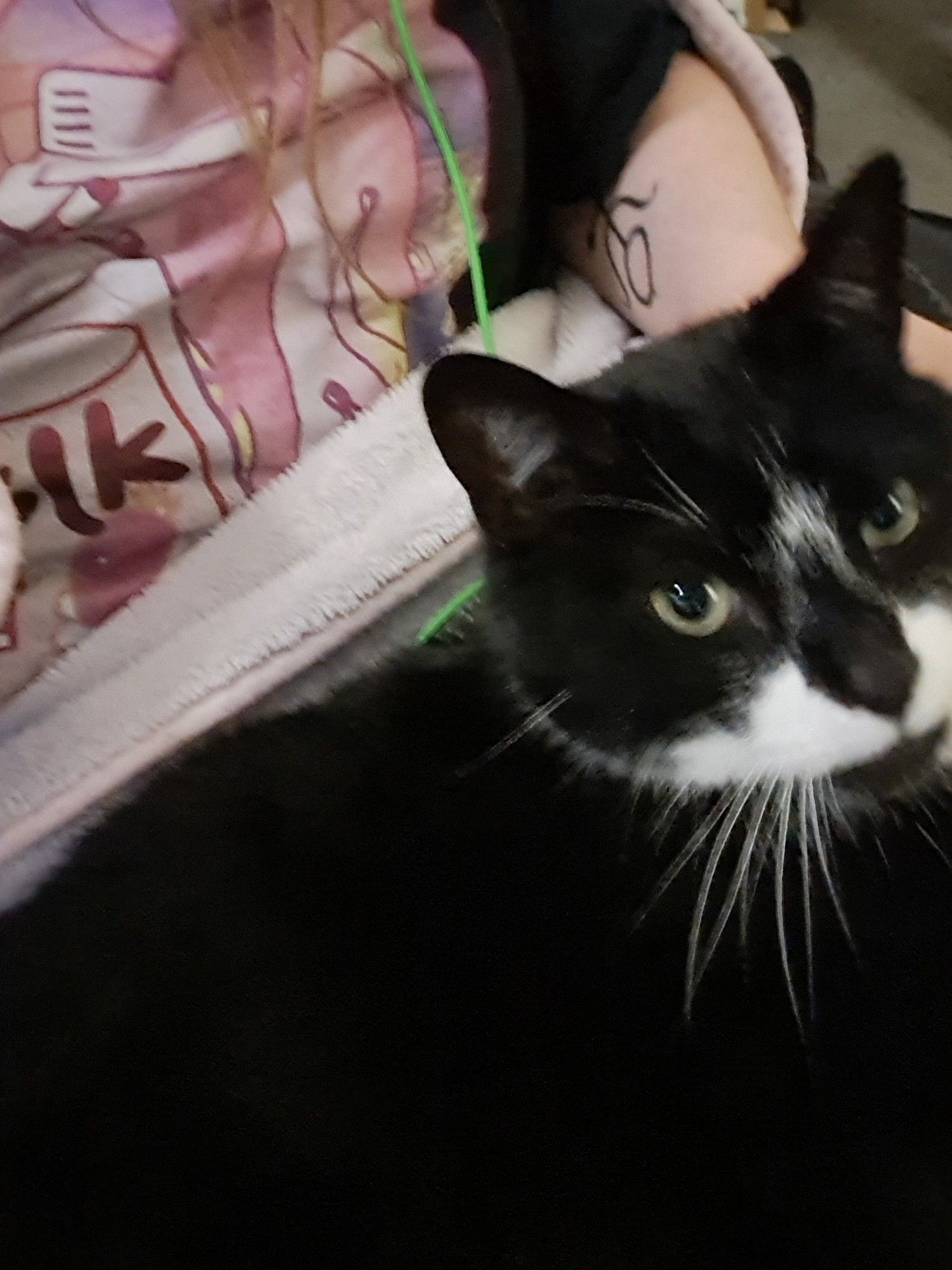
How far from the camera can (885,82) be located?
1.75m

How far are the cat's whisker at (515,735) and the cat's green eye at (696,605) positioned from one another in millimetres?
101

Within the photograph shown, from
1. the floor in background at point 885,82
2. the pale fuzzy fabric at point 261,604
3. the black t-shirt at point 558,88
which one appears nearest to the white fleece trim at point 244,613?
the pale fuzzy fabric at point 261,604

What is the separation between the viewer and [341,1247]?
636mm

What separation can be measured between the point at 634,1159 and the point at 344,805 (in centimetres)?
27

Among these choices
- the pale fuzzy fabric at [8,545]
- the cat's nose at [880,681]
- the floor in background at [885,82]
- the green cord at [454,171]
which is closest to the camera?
the cat's nose at [880,681]

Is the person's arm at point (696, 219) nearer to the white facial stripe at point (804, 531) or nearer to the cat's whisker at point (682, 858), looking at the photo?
the white facial stripe at point (804, 531)

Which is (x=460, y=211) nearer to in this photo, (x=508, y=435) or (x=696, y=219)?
(x=696, y=219)

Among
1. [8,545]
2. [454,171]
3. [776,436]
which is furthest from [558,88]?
[8,545]

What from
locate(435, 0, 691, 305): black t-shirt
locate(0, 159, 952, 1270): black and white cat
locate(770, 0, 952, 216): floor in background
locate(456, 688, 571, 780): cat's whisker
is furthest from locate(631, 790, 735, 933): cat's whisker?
locate(770, 0, 952, 216): floor in background

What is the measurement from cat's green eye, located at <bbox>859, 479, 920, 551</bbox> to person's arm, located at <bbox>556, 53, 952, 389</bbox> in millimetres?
223

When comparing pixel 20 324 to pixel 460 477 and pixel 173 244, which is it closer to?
pixel 173 244

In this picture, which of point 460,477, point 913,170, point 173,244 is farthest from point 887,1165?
point 913,170

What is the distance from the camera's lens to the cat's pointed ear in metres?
0.67

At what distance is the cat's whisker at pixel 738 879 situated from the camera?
27.1 inches
